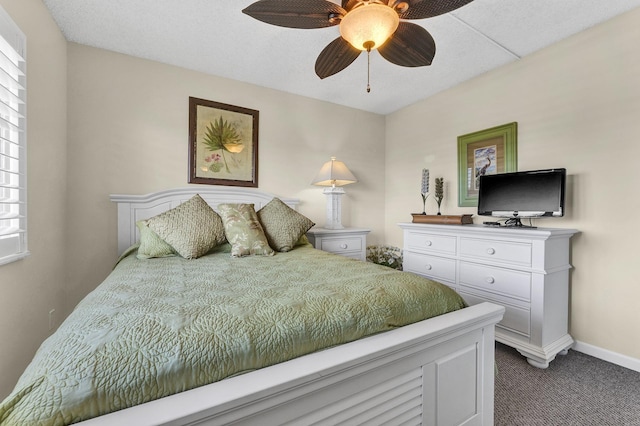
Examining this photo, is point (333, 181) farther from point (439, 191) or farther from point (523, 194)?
point (523, 194)

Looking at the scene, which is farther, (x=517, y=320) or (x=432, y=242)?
(x=432, y=242)

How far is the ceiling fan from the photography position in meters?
1.34

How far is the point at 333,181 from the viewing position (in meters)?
3.24

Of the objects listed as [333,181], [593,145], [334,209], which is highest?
[593,145]

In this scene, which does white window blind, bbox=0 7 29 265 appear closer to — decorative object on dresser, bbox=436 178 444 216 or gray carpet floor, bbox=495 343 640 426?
gray carpet floor, bbox=495 343 640 426

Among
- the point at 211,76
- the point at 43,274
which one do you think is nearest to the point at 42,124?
the point at 43,274

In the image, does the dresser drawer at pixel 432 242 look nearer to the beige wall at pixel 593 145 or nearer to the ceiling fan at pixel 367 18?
the beige wall at pixel 593 145

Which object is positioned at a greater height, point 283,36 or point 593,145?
point 283,36

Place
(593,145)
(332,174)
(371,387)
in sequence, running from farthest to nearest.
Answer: (332,174), (593,145), (371,387)

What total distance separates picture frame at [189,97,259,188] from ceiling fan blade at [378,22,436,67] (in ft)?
5.57

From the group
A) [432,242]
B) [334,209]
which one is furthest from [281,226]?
[432,242]

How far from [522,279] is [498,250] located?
0.83ft

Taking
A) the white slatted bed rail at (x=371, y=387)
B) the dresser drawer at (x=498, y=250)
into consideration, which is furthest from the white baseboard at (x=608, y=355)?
the white slatted bed rail at (x=371, y=387)

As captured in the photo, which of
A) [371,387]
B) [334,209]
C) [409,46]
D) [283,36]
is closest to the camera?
[371,387]
